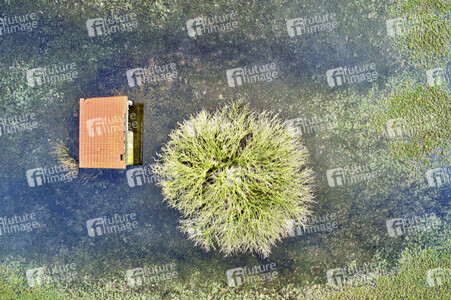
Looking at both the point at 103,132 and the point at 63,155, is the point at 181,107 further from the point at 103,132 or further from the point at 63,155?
the point at 63,155

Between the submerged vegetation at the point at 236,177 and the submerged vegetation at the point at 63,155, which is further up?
the submerged vegetation at the point at 63,155

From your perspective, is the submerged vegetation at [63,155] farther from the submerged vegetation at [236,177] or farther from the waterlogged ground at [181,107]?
the submerged vegetation at [236,177]

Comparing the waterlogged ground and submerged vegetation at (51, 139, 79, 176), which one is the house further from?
submerged vegetation at (51, 139, 79, 176)

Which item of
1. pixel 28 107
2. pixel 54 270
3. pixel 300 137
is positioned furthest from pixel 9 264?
pixel 300 137

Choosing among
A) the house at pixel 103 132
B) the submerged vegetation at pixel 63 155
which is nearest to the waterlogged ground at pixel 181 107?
the submerged vegetation at pixel 63 155

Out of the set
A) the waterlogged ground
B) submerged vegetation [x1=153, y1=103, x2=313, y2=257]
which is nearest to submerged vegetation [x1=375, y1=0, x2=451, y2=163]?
the waterlogged ground

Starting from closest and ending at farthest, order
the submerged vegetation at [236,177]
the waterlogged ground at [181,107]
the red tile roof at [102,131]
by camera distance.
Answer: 1. the submerged vegetation at [236,177]
2. the red tile roof at [102,131]
3. the waterlogged ground at [181,107]
